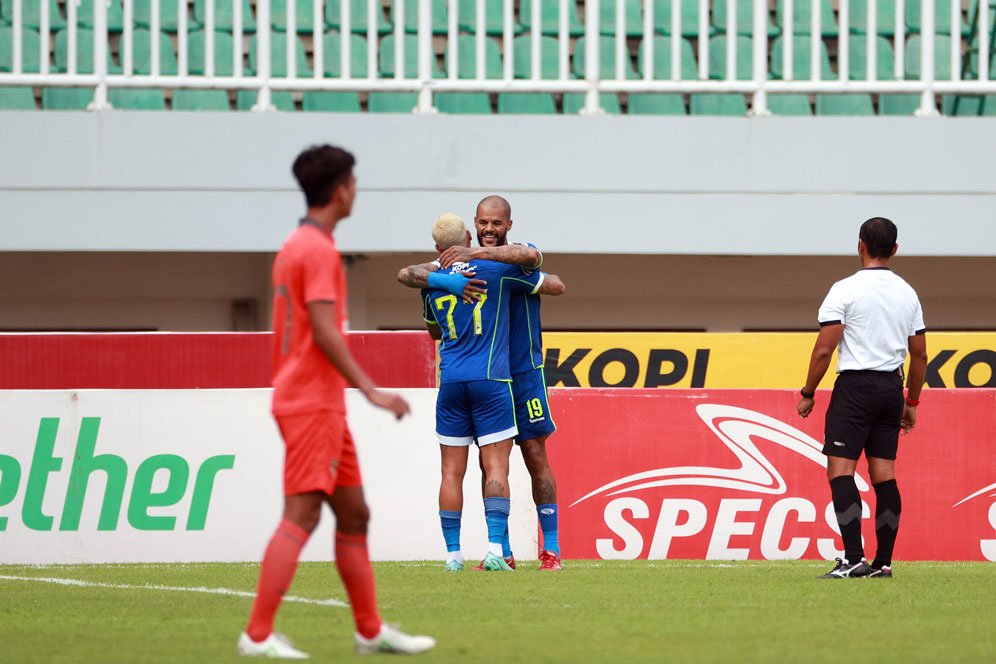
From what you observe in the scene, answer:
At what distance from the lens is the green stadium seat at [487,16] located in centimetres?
1459

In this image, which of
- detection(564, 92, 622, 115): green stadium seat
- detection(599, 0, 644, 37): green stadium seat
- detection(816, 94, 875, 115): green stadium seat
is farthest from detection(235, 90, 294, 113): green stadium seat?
detection(816, 94, 875, 115): green stadium seat

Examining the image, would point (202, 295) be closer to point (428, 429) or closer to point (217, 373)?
point (217, 373)

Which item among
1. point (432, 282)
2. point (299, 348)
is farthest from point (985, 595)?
point (299, 348)

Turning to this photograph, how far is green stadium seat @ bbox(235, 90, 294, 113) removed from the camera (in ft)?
47.6

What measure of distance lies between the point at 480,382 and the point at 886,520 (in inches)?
78.2

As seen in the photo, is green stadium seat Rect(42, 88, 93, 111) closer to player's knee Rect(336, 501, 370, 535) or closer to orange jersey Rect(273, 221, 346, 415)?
orange jersey Rect(273, 221, 346, 415)

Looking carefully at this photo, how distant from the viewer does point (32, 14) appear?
1439 cm

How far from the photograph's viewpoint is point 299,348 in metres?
4.50

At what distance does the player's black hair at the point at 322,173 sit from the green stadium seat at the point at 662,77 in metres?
10.2

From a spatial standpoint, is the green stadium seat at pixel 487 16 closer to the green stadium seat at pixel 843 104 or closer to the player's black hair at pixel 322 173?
the green stadium seat at pixel 843 104

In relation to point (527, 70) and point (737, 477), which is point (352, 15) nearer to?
point (527, 70)

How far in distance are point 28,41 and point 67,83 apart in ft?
2.11

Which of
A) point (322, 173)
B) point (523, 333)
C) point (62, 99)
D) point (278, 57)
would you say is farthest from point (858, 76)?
point (322, 173)

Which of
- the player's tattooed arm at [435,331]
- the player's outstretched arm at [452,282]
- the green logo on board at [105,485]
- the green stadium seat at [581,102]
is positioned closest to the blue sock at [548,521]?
the player's tattooed arm at [435,331]
